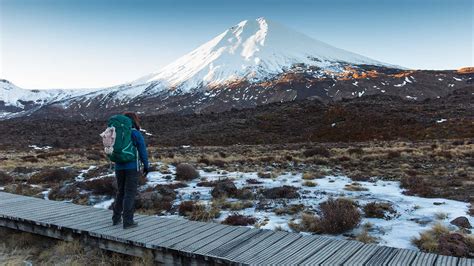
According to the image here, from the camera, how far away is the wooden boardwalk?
5.02m

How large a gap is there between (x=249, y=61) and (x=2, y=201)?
182422 mm

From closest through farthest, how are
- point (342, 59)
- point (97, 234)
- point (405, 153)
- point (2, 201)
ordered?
point (97, 234) < point (2, 201) < point (405, 153) < point (342, 59)

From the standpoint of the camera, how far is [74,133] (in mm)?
54281

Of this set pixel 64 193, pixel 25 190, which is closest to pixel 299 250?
pixel 64 193

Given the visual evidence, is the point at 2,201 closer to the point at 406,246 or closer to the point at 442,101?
the point at 406,246

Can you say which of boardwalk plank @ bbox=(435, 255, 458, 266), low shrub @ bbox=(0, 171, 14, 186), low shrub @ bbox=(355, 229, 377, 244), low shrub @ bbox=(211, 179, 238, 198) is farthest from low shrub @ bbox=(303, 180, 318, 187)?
low shrub @ bbox=(0, 171, 14, 186)

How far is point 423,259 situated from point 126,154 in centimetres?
445

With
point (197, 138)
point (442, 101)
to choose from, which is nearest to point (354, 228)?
point (197, 138)

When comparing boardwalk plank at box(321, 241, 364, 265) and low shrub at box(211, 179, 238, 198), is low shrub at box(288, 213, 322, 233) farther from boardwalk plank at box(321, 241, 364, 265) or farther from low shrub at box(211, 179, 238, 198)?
low shrub at box(211, 179, 238, 198)

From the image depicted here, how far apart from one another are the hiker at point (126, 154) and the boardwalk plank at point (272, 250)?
2350 millimetres

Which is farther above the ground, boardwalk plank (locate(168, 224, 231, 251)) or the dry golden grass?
boardwalk plank (locate(168, 224, 231, 251))

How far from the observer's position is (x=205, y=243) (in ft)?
18.8

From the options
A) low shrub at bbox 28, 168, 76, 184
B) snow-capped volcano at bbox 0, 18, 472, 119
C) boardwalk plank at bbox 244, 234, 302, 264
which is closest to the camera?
boardwalk plank at bbox 244, 234, 302, 264

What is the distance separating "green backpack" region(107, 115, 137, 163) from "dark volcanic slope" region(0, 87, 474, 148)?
36.2 metres
